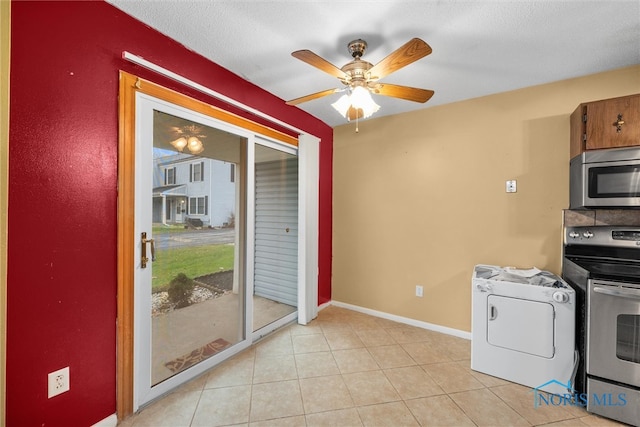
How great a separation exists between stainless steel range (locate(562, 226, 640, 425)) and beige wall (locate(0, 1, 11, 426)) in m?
3.42

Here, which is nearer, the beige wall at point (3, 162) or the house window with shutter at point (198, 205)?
the beige wall at point (3, 162)

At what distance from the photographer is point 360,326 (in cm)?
321

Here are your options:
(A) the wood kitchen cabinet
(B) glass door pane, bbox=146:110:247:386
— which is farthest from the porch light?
(A) the wood kitchen cabinet

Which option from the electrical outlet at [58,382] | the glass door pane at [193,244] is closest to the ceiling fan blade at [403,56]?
the glass door pane at [193,244]

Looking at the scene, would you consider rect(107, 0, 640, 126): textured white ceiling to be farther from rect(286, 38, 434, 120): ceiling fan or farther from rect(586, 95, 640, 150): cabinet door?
rect(586, 95, 640, 150): cabinet door

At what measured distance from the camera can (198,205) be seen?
2.26 metres

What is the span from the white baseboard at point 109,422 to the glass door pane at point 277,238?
1645 mm

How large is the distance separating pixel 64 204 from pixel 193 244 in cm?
88

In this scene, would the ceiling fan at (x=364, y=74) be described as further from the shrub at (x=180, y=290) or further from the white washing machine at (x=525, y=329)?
the shrub at (x=180, y=290)

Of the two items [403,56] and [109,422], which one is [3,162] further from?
[403,56]

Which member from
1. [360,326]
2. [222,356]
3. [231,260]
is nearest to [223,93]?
[231,260]

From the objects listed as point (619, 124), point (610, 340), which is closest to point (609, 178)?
point (619, 124)

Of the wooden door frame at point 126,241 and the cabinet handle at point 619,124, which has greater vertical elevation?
the cabinet handle at point 619,124

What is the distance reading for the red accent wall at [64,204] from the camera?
1.32m
